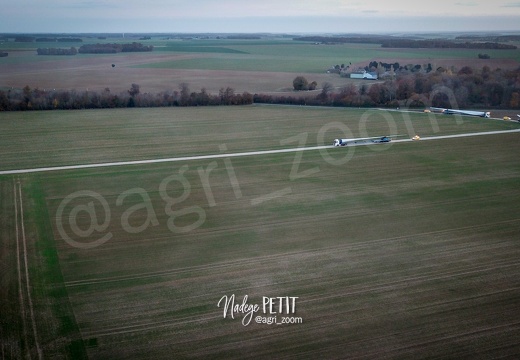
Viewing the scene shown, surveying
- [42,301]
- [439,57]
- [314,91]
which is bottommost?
[42,301]

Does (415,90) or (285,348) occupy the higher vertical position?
(415,90)

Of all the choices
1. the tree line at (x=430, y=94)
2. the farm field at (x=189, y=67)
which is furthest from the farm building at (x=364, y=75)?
the tree line at (x=430, y=94)

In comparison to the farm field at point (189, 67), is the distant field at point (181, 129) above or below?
below

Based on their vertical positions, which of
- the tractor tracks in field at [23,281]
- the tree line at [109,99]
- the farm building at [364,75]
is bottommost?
the tractor tracks in field at [23,281]

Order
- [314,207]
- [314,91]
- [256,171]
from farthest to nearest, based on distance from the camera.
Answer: [314,91] → [256,171] → [314,207]

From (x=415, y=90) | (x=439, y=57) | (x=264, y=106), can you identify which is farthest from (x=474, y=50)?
(x=264, y=106)

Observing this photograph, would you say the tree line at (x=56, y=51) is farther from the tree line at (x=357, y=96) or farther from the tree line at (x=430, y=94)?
the tree line at (x=430, y=94)

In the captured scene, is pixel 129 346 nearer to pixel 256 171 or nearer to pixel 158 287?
pixel 158 287
